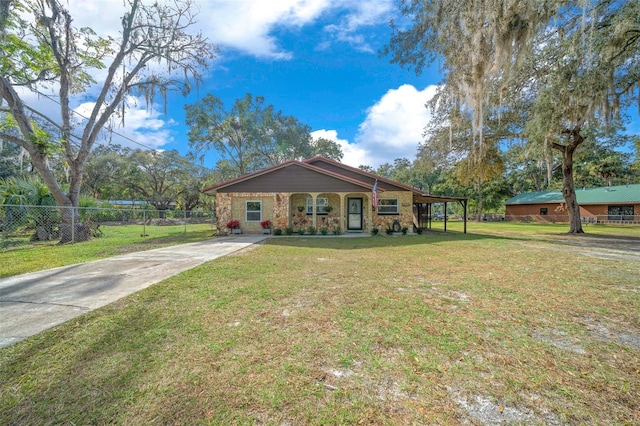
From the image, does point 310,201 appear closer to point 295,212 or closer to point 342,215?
point 295,212

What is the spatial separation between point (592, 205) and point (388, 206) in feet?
97.5

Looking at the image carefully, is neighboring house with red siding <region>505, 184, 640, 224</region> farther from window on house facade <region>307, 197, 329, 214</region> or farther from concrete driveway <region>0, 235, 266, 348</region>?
concrete driveway <region>0, 235, 266, 348</region>

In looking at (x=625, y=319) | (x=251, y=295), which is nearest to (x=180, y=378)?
(x=251, y=295)

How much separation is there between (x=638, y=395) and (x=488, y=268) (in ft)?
14.7

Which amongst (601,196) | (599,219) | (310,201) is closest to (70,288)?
(310,201)

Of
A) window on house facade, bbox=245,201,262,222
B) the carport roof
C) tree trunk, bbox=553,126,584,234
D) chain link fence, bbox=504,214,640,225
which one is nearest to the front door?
window on house facade, bbox=245,201,262,222

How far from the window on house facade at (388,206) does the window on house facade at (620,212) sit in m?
29.2

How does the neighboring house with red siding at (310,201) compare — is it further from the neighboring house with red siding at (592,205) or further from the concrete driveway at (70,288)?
the neighboring house with red siding at (592,205)

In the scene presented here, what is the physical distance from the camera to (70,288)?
13.9ft

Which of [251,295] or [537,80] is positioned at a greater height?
[537,80]

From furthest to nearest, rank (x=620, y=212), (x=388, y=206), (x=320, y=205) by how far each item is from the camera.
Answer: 1. (x=620, y=212)
2. (x=320, y=205)
3. (x=388, y=206)

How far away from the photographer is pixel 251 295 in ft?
13.4

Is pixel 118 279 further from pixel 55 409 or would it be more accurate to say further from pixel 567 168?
pixel 567 168

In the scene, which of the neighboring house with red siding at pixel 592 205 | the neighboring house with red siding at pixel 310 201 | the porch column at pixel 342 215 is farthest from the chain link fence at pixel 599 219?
the porch column at pixel 342 215
